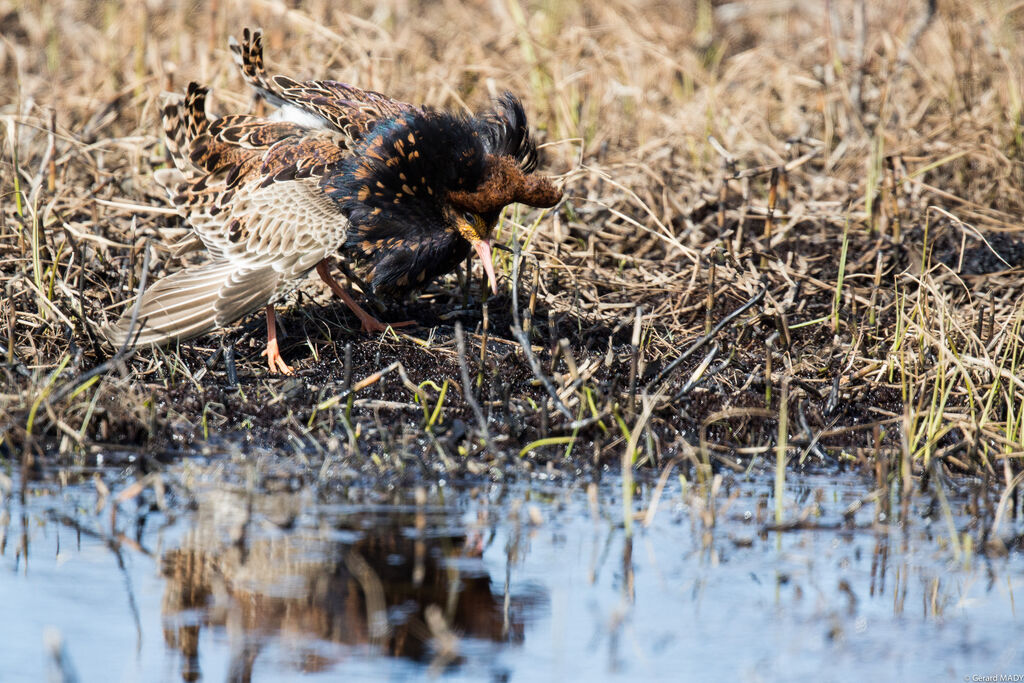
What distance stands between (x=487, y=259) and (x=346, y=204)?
0.70m

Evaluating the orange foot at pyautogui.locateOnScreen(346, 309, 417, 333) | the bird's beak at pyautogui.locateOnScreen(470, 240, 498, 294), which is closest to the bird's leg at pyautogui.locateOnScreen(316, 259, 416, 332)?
the orange foot at pyautogui.locateOnScreen(346, 309, 417, 333)

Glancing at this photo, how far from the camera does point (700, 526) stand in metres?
4.09

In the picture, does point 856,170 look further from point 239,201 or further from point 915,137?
point 239,201

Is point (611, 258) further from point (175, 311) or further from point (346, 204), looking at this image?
point (175, 311)

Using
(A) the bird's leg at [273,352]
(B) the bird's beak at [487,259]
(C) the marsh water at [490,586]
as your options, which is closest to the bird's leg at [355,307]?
(A) the bird's leg at [273,352]

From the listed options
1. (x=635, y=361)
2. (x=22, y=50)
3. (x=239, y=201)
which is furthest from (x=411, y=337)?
(x=22, y=50)

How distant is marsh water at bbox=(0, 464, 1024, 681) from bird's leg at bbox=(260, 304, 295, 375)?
111 cm

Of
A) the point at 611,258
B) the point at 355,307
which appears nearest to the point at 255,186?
the point at 355,307

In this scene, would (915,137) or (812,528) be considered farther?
(915,137)

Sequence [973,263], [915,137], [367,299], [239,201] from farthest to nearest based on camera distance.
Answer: [915,137], [973,263], [367,299], [239,201]

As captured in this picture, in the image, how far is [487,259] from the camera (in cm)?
561

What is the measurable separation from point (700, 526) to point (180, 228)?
3508 mm

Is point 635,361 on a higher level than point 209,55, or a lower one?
lower

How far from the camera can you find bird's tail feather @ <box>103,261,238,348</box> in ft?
17.0
